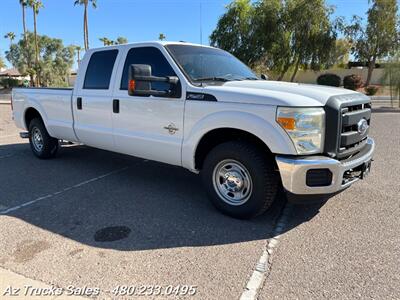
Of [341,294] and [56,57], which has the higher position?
[56,57]

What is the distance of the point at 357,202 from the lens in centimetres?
471

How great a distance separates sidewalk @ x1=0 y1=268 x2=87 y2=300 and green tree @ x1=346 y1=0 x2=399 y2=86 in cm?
3298

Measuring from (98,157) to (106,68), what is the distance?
96.8 inches

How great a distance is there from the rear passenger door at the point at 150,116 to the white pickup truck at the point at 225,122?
0.04ft

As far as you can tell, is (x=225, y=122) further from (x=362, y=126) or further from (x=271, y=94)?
(x=362, y=126)

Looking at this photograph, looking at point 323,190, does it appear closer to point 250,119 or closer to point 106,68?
point 250,119

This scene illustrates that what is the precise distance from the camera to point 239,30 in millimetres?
29391

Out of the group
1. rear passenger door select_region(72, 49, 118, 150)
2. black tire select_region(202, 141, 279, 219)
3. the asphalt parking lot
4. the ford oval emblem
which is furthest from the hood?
rear passenger door select_region(72, 49, 118, 150)

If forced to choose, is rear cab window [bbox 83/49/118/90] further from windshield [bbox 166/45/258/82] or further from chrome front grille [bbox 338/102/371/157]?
chrome front grille [bbox 338/102/371/157]

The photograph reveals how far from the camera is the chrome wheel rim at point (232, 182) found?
159 inches

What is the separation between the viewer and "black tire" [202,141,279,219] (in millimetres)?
3863

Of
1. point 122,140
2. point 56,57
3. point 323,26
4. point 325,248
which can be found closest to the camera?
point 325,248

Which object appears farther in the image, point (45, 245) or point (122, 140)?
point (122, 140)

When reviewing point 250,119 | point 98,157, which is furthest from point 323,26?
point 250,119
